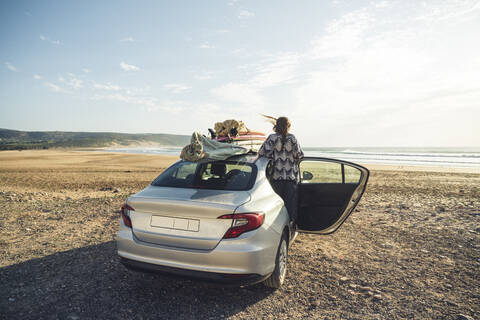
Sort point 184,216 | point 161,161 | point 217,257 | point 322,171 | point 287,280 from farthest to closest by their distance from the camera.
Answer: point 161,161, point 322,171, point 287,280, point 184,216, point 217,257

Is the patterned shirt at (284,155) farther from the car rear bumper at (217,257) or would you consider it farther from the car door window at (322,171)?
the car rear bumper at (217,257)

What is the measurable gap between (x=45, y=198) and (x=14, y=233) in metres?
3.67

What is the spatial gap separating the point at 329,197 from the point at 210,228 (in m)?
2.74

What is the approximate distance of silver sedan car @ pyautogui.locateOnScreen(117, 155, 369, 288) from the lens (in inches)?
106

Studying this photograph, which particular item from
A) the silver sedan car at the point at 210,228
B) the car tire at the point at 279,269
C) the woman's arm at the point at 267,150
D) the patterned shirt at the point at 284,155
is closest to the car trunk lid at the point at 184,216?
the silver sedan car at the point at 210,228

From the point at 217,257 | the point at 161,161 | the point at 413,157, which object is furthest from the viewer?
the point at 413,157

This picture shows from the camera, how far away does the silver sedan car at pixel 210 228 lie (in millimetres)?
2688

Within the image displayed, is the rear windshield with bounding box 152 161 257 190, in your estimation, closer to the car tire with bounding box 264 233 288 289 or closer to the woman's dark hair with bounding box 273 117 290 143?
the car tire with bounding box 264 233 288 289

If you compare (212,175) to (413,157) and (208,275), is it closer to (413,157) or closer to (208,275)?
(208,275)

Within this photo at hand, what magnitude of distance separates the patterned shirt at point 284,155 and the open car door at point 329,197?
421mm

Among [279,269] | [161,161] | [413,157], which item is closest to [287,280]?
[279,269]

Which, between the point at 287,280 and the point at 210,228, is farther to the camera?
the point at 287,280

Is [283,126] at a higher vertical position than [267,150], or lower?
higher

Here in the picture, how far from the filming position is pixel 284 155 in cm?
423
